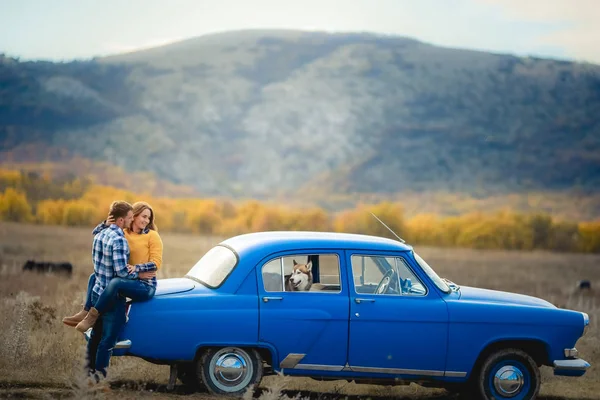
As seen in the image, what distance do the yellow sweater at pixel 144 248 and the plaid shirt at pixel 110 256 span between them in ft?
0.54

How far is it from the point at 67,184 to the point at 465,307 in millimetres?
92954

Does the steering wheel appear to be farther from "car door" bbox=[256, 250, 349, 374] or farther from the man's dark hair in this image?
the man's dark hair

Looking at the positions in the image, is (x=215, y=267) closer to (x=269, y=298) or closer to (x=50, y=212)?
(x=269, y=298)

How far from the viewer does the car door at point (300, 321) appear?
28.0ft

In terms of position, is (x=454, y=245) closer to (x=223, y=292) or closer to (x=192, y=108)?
(x=192, y=108)

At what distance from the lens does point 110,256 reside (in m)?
8.45

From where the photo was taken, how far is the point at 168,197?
109 meters

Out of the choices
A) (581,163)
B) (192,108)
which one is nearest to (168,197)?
(192,108)

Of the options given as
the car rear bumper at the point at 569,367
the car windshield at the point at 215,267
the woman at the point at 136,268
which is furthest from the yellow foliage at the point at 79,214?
the car rear bumper at the point at 569,367

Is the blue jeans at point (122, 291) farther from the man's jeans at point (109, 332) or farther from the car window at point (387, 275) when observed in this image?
the car window at point (387, 275)

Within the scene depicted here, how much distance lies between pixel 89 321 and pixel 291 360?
6.23ft

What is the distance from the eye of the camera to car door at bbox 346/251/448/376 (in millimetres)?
8672

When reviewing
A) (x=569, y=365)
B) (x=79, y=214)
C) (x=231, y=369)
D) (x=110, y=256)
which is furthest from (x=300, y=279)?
(x=79, y=214)

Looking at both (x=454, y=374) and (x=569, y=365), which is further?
(x=569, y=365)
